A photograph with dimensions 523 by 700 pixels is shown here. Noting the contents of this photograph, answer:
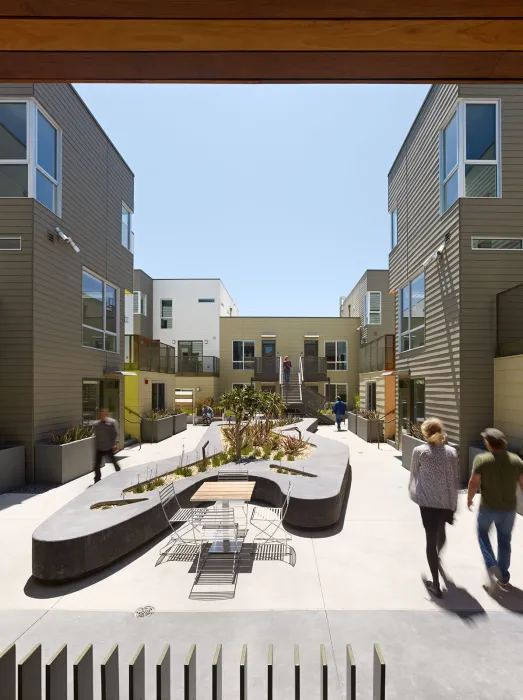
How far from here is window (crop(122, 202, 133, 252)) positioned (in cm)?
1470

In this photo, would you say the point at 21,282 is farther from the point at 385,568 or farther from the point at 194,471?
the point at 385,568

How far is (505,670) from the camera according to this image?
10.2 ft

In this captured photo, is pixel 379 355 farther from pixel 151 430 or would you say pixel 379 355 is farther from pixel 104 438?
pixel 104 438

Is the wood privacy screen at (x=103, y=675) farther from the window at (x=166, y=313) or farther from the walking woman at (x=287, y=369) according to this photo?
the window at (x=166, y=313)

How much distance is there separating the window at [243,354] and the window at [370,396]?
11.0m

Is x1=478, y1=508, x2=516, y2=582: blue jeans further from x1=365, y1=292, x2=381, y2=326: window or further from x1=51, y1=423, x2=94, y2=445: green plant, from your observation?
x1=365, y1=292, x2=381, y2=326: window

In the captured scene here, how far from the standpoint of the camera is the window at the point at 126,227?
1470 centimetres

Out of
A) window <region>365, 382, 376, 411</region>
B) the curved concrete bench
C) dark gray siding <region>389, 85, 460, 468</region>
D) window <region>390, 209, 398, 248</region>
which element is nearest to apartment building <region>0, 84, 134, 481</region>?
the curved concrete bench

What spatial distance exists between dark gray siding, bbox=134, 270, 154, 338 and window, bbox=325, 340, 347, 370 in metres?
12.7

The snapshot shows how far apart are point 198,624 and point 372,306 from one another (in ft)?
82.4

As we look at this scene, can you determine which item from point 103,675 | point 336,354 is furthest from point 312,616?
point 336,354

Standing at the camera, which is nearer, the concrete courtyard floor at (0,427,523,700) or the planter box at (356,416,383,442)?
the concrete courtyard floor at (0,427,523,700)

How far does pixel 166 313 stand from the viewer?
30.6 m

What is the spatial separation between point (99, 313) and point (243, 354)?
16479 millimetres
